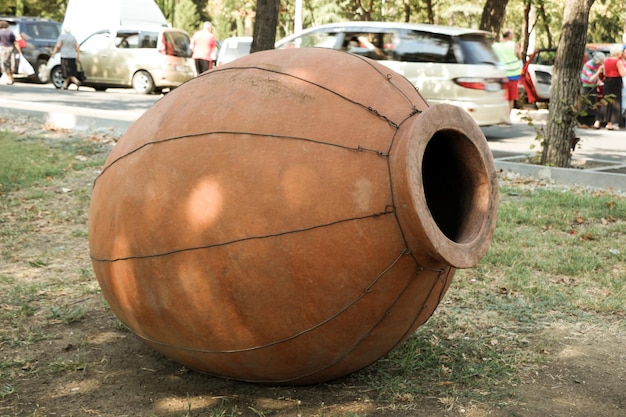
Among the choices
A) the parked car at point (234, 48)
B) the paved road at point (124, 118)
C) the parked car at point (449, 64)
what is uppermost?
the parked car at point (449, 64)

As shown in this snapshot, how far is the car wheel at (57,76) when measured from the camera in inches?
944

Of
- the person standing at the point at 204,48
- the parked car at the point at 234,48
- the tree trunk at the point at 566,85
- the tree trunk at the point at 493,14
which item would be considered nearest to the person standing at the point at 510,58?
→ the tree trunk at the point at 493,14

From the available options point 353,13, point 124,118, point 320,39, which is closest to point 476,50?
point 320,39

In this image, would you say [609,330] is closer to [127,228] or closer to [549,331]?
[549,331]

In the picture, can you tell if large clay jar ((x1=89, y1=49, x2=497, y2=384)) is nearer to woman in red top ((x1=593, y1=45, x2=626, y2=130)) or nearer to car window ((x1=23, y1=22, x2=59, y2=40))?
woman in red top ((x1=593, y1=45, x2=626, y2=130))

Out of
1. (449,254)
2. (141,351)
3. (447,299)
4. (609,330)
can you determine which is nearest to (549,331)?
(609,330)

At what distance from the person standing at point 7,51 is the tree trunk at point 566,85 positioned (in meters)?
17.3

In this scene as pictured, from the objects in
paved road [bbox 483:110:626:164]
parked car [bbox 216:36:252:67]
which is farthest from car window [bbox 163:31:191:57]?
paved road [bbox 483:110:626:164]

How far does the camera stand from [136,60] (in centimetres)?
Answer: 2305

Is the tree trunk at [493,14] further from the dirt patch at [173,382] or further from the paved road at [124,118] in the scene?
the dirt patch at [173,382]

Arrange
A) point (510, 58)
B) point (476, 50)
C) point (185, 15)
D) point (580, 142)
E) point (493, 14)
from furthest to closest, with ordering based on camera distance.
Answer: point (185, 15), point (493, 14), point (510, 58), point (580, 142), point (476, 50)

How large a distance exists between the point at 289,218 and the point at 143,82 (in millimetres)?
20452

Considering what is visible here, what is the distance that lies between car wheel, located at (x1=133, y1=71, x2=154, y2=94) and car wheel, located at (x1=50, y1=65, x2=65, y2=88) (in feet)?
7.88

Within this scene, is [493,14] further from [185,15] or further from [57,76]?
[185,15]
